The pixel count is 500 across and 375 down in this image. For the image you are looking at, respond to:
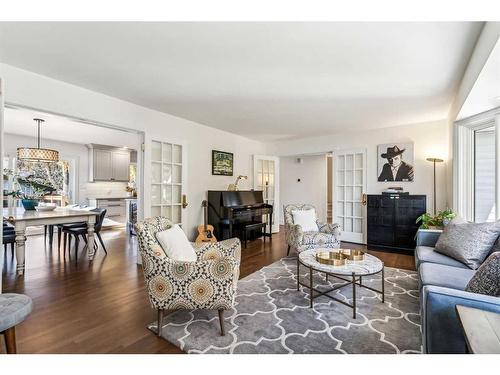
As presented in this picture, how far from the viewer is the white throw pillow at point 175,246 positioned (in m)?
2.16

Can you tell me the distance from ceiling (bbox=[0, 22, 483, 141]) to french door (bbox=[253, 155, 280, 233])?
7.78ft

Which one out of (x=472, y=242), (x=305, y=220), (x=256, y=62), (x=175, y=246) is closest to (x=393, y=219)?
(x=305, y=220)

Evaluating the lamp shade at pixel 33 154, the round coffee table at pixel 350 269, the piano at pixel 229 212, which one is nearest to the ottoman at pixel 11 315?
the round coffee table at pixel 350 269

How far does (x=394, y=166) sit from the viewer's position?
4871 mm

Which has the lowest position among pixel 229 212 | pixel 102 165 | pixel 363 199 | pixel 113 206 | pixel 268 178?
pixel 113 206

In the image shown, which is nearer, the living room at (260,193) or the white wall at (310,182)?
the living room at (260,193)

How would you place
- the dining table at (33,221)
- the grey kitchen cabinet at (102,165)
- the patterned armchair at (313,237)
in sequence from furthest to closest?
the grey kitchen cabinet at (102,165) → the patterned armchair at (313,237) → the dining table at (33,221)

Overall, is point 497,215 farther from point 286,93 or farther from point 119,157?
point 119,157

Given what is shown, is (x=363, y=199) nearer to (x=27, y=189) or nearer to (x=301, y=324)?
(x=301, y=324)

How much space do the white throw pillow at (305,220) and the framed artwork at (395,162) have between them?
1.84m

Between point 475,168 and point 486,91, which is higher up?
point 486,91

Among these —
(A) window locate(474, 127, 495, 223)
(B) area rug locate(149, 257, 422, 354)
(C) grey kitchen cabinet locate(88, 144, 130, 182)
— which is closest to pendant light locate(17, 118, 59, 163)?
(C) grey kitchen cabinet locate(88, 144, 130, 182)

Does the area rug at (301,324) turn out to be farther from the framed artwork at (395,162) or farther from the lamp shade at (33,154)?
the lamp shade at (33,154)

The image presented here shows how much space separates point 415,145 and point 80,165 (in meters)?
7.92
